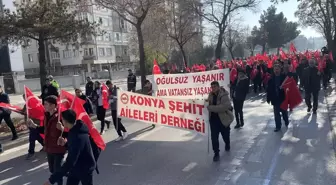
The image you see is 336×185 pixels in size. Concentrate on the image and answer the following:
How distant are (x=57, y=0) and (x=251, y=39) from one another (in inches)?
2293

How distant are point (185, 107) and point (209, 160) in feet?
4.21

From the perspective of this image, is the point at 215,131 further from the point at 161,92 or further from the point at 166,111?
the point at 161,92

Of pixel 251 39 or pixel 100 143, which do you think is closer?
pixel 100 143

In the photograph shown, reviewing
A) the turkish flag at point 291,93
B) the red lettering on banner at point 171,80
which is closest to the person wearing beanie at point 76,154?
the turkish flag at point 291,93

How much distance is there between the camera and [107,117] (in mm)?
13125

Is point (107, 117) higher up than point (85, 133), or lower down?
lower down

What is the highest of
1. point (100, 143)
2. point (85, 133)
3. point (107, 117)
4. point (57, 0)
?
point (57, 0)

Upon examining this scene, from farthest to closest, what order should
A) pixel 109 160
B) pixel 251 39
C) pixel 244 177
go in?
1. pixel 251 39
2. pixel 109 160
3. pixel 244 177

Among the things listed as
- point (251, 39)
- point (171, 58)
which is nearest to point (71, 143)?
point (171, 58)

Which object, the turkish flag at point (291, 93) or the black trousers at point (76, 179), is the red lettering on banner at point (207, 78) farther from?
the black trousers at point (76, 179)

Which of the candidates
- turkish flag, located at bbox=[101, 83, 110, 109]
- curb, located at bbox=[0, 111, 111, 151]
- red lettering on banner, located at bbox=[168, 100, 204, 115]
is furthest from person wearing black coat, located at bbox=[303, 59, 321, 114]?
curb, located at bbox=[0, 111, 111, 151]

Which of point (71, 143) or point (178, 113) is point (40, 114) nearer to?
point (178, 113)

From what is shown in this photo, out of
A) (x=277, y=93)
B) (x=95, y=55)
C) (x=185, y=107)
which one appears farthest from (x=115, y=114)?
(x=95, y=55)

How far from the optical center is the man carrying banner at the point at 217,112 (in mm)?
6508
